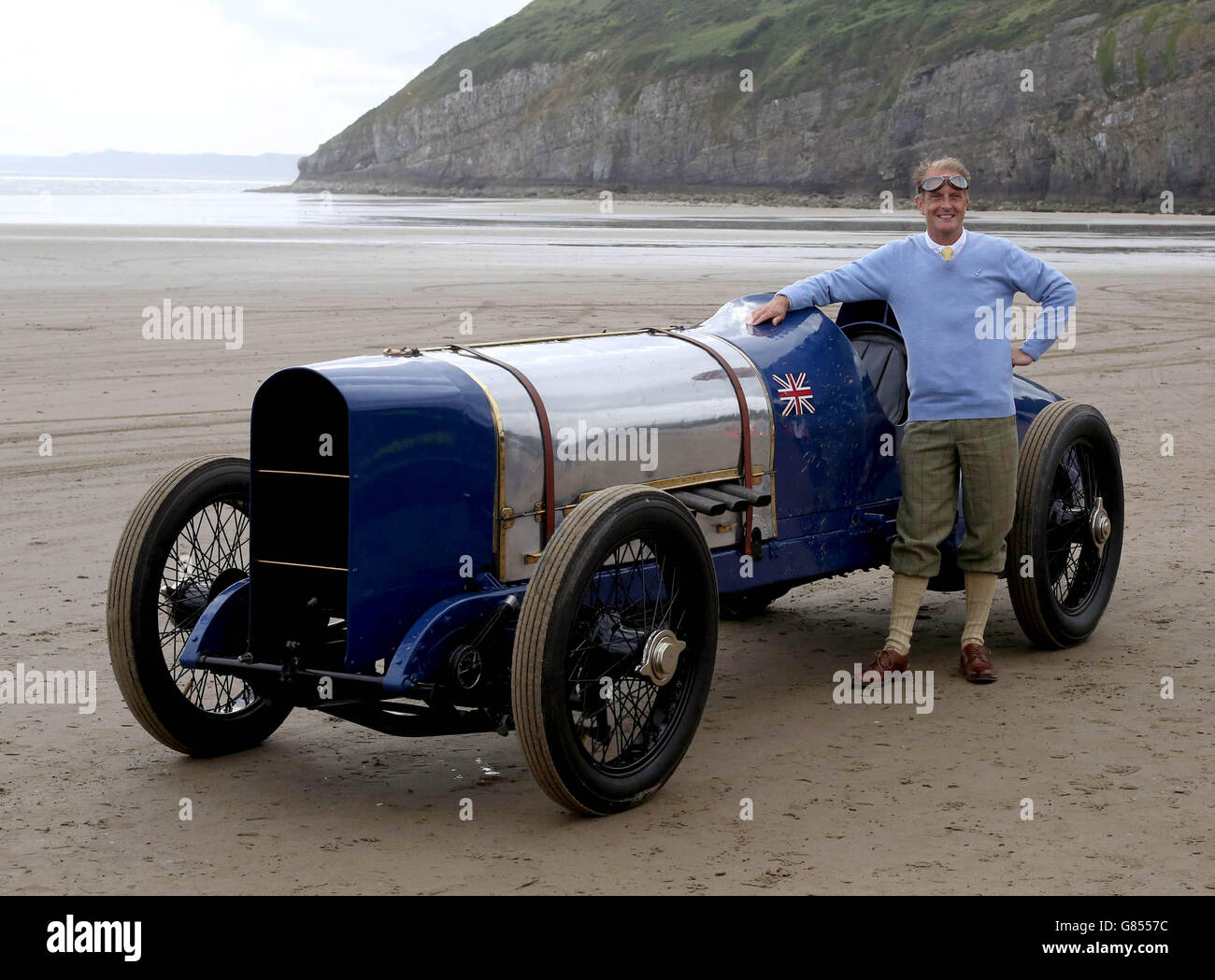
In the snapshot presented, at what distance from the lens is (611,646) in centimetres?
442

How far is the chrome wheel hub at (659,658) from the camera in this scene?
4430mm

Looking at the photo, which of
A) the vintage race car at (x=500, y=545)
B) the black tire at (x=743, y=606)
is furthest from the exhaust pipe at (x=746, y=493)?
the black tire at (x=743, y=606)

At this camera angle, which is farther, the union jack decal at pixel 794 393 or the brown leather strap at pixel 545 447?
the union jack decal at pixel 794 393

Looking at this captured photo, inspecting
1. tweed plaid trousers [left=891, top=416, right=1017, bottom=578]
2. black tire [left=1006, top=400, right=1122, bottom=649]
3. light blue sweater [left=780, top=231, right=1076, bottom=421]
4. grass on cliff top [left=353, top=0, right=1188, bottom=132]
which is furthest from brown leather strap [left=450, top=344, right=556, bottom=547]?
grass on cliff top [left=353, top=0, right=1188, bottom=132]

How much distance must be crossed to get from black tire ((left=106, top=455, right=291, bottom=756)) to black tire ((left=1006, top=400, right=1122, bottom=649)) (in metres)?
3.01

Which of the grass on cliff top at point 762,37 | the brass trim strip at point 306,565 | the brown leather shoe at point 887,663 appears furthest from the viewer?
the grass on cliff top at point 762,37

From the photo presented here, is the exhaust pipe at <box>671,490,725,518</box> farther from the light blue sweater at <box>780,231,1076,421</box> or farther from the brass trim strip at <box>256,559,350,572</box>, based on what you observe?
the brass trim strip at <box>256,559,350,572</box>

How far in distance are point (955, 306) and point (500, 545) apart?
214 centimetres

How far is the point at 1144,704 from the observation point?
17.8 feet

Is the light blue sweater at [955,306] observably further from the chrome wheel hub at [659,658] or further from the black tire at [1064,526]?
the chrome wheel hub at [659,658]

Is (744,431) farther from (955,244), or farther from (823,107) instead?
(823,107)

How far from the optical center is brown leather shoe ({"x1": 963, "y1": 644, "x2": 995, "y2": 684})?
5730mm

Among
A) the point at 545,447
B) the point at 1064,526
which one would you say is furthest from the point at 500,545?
the point at 1064,526
